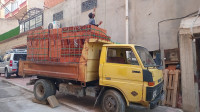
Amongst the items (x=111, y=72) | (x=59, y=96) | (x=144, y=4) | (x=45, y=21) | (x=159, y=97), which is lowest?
(x=59, y=96)

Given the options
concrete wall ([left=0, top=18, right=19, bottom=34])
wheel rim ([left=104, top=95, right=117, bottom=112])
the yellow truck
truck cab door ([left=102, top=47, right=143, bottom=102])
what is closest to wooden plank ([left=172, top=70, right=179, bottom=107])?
the yellow truck

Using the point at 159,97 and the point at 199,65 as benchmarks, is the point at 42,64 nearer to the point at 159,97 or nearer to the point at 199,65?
the point at 159,97

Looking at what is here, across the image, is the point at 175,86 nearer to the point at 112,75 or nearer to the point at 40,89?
the point at 112,75

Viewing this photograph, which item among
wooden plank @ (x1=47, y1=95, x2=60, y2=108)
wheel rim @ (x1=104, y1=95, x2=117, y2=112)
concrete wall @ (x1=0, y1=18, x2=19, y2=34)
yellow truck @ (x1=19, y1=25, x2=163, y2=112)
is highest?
concrete wall @ (x1=0, y1=18, x2=19, y2=34)

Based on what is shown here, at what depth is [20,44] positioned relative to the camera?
18.3 m

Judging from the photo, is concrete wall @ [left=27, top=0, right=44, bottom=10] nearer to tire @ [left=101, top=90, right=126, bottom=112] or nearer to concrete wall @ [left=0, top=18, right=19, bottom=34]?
concrete wall @ [left=0, top=18, right=19, bottom=34]

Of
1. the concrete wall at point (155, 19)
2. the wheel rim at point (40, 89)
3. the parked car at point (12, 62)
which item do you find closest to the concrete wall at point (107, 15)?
the concrete wall at point (155, 19)

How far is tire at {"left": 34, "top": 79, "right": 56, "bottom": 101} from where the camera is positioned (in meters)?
5.40

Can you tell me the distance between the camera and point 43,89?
5699mm

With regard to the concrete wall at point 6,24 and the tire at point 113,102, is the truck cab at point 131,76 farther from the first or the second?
the concrete wall at point 6,24

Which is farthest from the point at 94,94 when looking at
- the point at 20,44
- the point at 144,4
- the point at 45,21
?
the point at 20,44

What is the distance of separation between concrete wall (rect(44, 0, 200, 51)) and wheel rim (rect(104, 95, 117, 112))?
12.4 feet

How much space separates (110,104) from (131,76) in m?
1.09

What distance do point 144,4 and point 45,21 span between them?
34.5ft
